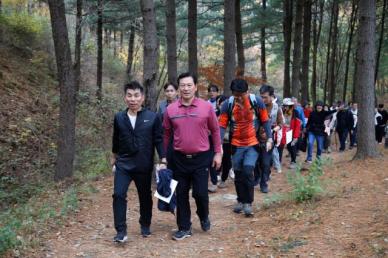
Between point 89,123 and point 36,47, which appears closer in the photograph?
point 89,123

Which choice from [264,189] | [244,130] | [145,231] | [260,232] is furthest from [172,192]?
[264,189]

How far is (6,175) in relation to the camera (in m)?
13.3

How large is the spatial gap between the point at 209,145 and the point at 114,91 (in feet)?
73.7

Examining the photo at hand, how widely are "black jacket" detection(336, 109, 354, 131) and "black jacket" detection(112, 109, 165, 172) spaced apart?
42.6 ft

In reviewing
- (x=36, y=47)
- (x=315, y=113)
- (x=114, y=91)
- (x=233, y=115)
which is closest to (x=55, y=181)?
(x=233, y=115)

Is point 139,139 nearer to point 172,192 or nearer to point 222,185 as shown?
point 172,192

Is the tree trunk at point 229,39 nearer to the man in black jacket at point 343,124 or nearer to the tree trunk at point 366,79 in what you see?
the tree trunk at point 366,79

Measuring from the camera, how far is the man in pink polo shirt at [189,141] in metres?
5.96

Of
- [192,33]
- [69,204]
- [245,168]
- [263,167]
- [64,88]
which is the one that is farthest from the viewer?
[192,33]

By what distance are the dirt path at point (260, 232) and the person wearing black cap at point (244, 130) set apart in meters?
0.66

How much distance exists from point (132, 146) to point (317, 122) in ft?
27.9

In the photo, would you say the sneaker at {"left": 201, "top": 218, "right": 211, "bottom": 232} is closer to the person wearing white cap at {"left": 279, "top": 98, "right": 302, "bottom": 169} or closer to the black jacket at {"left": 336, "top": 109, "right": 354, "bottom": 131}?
the person wearing white cap at {"left": 279, "top": 98, "right": 302, "bottom": 169}

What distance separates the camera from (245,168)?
714 centimetres

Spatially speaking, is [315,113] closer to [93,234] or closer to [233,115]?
[233,115]
